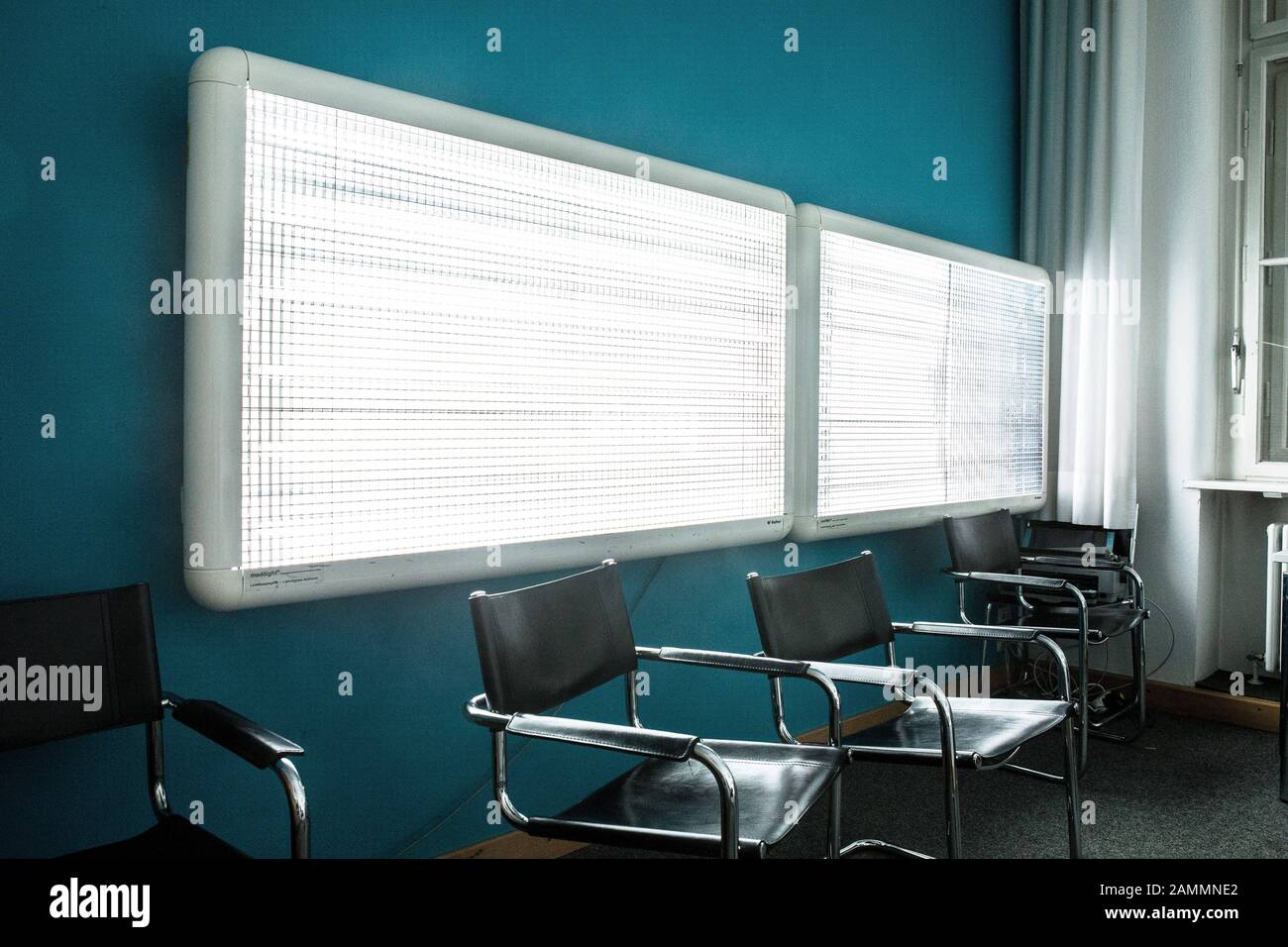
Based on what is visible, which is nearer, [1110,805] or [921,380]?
[1110,805]

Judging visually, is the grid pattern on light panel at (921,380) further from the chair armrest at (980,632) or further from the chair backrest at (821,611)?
the chair armrest at (980,632)

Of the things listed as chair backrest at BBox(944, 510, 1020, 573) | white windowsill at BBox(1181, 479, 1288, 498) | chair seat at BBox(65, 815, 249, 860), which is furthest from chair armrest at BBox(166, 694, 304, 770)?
white windowsill at BBox(1181, 479, 1288, 498)

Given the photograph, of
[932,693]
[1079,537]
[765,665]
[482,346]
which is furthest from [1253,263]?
[482,346]

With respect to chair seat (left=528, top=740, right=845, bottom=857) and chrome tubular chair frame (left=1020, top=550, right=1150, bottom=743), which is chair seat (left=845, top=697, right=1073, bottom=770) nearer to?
chair seat (left=528, top=740, right=845, bottom=857)

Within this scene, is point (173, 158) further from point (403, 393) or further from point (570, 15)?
point (570, 15)

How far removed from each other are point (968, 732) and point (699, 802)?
2.31 ft

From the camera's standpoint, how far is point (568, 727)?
4.69 ft

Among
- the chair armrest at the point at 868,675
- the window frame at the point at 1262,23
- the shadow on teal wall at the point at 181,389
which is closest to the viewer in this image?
the shadow on teal wall at the point at 181,389

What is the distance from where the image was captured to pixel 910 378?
9.87ft

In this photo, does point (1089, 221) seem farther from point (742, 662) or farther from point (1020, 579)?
point (742, 662)

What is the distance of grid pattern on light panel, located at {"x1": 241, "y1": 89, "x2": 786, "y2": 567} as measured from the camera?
1.63m

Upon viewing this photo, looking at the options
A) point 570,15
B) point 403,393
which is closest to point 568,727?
point 403,393

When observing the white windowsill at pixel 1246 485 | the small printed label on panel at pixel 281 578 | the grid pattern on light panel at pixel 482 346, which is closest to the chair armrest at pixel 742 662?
the grid pattern on light panel at pixel 482 346

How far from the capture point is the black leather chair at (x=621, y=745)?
4.60ft
